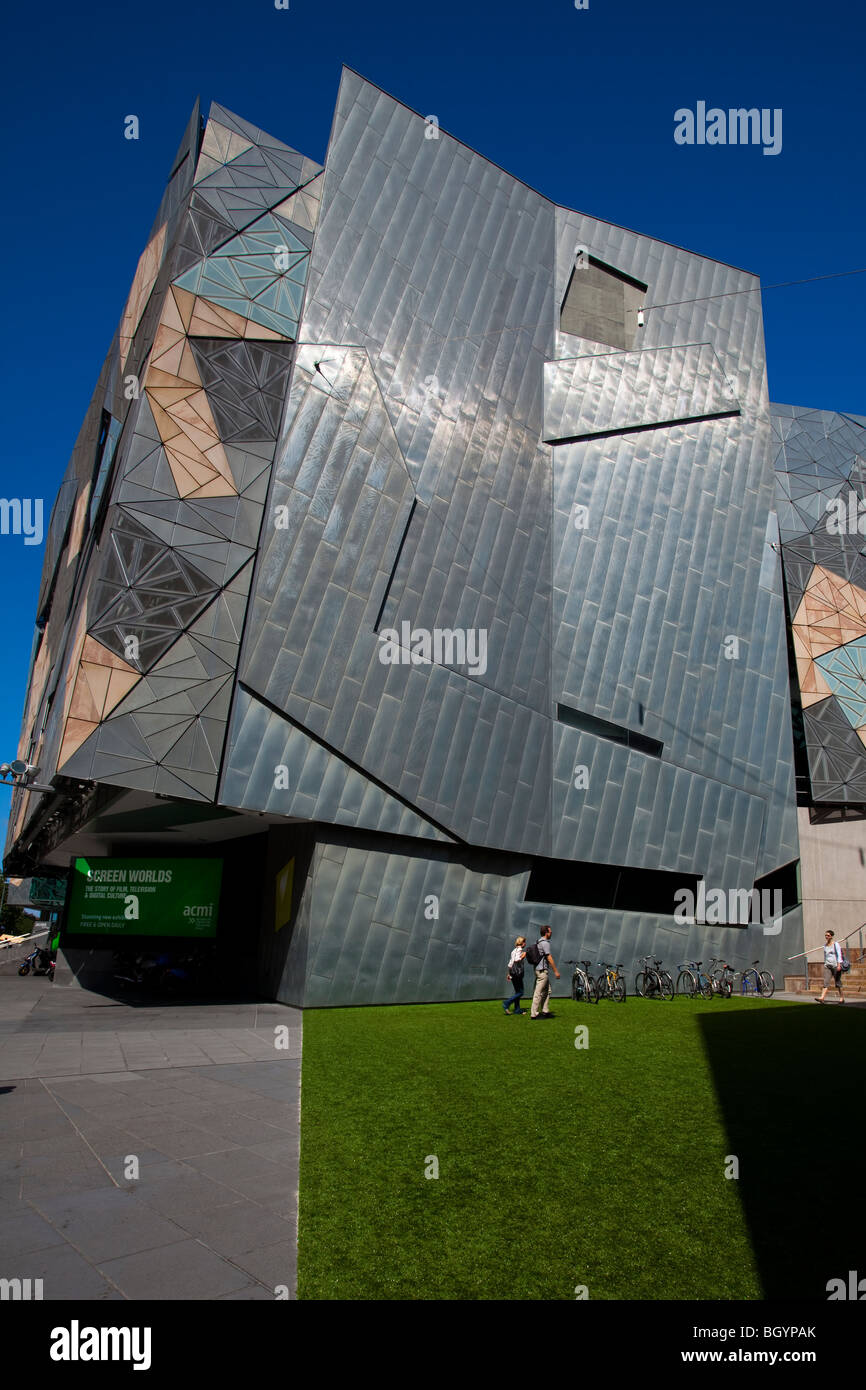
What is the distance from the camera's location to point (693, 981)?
24250 mm

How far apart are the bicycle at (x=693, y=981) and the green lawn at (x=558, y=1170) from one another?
11.7 meters

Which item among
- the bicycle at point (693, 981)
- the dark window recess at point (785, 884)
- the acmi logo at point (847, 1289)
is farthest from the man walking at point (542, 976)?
the dark window recess at point (785, 884)

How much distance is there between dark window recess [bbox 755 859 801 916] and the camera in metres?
Result: 28.6

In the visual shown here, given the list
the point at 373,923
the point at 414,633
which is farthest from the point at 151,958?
the point at 414,633

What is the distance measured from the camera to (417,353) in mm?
22844

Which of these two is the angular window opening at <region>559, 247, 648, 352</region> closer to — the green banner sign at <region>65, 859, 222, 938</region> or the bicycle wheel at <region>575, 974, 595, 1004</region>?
the bicycle wheel at <region>575, 974, 595, 1004</region>

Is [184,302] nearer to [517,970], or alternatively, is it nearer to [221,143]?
[221,143]

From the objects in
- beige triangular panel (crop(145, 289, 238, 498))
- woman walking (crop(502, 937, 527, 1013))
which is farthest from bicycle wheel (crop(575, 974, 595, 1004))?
beige triangular panel (crop(145, 289, 238, 498))

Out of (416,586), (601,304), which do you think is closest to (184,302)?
(416,586)
